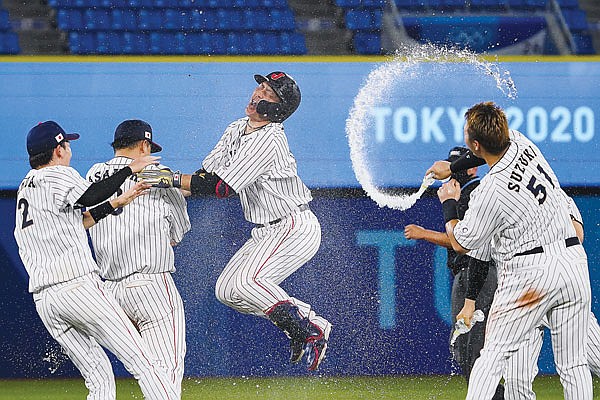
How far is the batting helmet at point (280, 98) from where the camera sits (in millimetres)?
6219

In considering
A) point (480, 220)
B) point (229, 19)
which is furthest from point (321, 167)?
point (480, 220)

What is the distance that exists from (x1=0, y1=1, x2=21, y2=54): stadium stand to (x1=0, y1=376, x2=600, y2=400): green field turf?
2.53 metres

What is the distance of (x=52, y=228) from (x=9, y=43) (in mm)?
3007

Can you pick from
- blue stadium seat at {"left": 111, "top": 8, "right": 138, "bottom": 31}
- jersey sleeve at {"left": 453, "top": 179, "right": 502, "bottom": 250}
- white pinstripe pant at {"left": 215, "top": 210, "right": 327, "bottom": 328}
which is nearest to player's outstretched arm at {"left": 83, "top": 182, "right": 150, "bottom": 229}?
white pinstripe pant at {"left": 215, "top": 210, "right": 327, "bottom": 328}

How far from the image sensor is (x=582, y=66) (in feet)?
26.0

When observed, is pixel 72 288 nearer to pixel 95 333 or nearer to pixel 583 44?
Answer: pixel 95 333

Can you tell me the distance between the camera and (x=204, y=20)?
8.16 m

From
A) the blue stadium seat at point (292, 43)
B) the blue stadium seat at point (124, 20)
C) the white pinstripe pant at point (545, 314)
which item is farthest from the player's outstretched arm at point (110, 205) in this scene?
the blue stadium seat at point (124, 20)

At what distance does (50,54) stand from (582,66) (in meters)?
4.04

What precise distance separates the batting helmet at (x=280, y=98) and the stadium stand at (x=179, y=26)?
66.4 inches

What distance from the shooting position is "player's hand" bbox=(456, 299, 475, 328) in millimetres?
5645

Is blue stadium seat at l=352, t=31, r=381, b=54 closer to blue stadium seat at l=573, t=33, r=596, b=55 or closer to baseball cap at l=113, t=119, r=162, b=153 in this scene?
blue stadium seat at l=573, t=33, r=596, b=55

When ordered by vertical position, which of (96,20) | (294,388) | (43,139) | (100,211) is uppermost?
(96,20)

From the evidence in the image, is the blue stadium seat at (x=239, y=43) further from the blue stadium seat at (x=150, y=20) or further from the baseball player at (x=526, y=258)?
the baseball player at (x=526, y=258)
